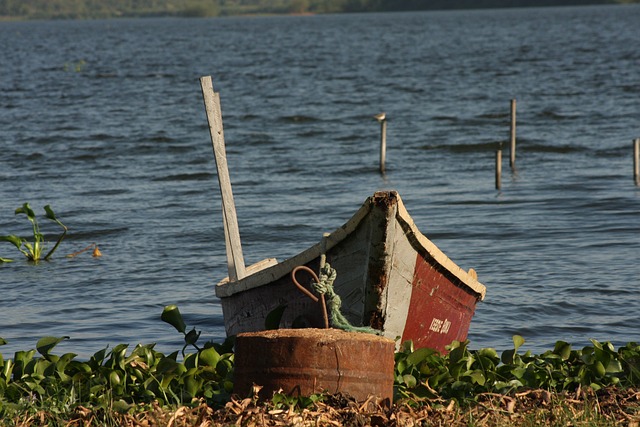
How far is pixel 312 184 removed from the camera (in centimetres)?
2252

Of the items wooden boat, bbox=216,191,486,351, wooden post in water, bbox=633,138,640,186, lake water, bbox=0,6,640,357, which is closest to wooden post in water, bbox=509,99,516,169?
lake water, bbox=0,6,640,357

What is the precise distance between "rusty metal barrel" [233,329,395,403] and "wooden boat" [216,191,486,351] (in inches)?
45.7

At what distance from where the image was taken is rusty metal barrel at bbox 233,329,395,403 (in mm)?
6164

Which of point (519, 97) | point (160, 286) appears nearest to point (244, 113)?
point (519, 97)

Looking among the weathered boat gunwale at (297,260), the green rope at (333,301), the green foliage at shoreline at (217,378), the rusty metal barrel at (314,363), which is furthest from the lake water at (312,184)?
the rusty metal barrel at (314,363)

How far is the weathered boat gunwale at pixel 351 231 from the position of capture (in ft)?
23.7

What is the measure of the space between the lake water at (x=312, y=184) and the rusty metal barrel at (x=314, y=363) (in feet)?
13.9

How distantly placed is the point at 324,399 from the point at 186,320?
590cm

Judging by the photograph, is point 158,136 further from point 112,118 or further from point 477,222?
point 477,222

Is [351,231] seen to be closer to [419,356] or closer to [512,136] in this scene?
[419,356]

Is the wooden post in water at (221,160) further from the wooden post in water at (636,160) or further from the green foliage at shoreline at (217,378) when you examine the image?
the wooden post in water at (636,160)

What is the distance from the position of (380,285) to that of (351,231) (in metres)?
0.44

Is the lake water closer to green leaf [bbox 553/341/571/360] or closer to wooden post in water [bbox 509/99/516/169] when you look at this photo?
wooden post in water [bbox 509/99/516/169]

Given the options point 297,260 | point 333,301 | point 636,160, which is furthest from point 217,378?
point 636,160
